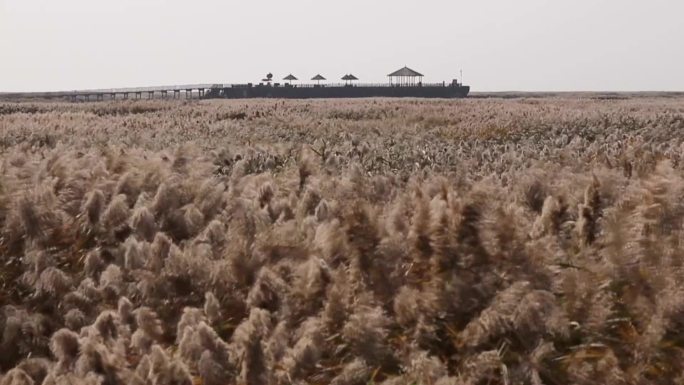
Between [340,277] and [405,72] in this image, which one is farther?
[405,72]

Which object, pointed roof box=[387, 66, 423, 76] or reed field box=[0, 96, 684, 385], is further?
pointed roof box=[387, 66, 423, 76]

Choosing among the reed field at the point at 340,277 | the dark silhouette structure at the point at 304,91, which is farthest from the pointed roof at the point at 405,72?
the reed field at the point at 340,277

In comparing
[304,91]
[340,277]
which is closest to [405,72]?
[304,91]

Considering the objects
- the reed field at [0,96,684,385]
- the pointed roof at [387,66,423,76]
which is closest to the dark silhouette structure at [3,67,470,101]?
the pointed roof at [387,66,423,76]

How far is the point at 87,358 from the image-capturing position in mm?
4543

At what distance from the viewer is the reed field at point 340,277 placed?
13.4 feet

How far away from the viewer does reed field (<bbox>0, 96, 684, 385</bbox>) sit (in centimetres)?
408

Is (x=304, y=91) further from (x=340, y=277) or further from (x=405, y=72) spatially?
(x=340, y=277)

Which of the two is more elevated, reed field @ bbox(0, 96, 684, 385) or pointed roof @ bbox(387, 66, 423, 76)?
pointed roof @ bbox(387, 66, 423, 76)

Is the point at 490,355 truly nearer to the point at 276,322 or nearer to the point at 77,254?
the point at 276,322

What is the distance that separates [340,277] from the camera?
4742 millimetres

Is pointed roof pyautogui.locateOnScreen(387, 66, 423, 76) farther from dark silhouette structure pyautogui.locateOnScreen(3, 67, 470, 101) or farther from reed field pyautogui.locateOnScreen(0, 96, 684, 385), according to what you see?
reed field pyautogui.locateOnScreen(0, 96, 684, 385)

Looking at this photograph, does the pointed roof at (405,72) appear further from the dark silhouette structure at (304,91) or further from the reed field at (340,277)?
A: the reed field at (340,277)

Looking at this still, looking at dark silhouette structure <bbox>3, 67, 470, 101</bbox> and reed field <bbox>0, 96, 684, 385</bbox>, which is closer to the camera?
reed field <bbox>0, 96, 684, 385</bbox>
